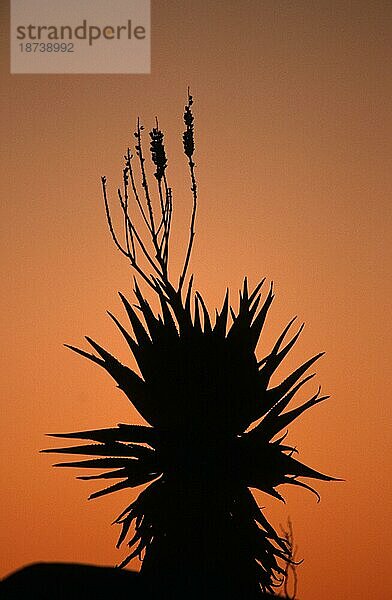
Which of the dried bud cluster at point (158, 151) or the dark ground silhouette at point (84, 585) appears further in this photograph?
the dried bud cluster at point (158, 151)

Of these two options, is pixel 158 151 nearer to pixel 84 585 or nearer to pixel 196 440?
pixel 196 440

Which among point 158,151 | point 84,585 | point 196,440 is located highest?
point 158,151

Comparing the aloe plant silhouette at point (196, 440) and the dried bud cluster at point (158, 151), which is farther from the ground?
the dried bud cluster at point (158, 151)

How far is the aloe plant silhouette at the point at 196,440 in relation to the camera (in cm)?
382

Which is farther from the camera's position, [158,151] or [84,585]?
[158,151]

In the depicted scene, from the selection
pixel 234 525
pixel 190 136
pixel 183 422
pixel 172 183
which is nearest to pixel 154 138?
pixel 190 136

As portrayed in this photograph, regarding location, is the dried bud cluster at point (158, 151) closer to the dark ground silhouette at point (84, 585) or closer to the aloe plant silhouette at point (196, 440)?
the aloe plant silhouette at point (196, 440)

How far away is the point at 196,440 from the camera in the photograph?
3.92m

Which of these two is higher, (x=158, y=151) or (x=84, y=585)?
(x=158, y=151)

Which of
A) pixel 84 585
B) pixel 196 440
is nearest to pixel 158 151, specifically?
pixel 196 440

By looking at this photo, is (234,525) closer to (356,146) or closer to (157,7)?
(356,146)

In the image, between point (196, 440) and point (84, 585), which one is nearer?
point (84, 585)

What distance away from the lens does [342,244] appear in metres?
6.34

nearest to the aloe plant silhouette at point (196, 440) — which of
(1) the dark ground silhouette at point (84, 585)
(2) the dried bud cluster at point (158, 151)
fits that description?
(2) the dried bud cluster at point (158, 151)
